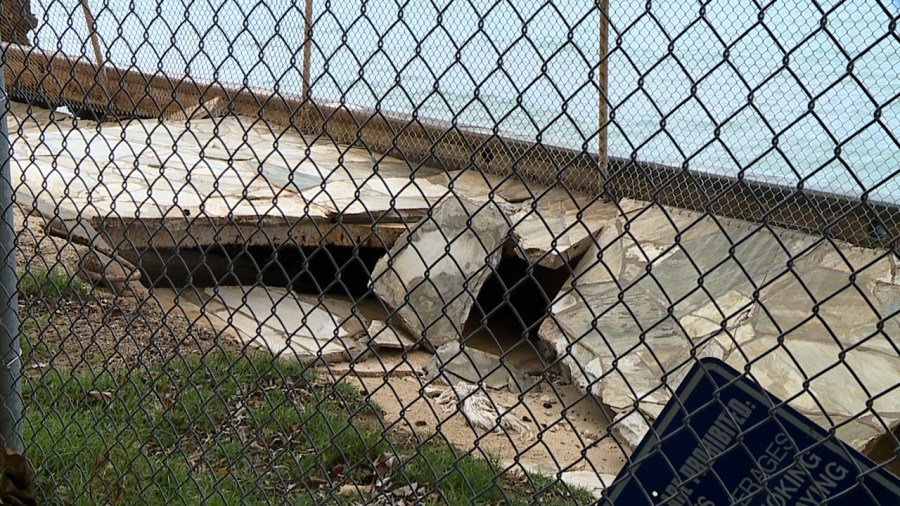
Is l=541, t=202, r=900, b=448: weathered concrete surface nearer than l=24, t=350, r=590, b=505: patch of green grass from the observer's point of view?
No

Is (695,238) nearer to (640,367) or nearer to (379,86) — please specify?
(640,367)

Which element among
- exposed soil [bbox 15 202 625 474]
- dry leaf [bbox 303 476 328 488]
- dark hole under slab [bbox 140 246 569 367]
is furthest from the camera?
dark hole under slab [bbox 140 246 569 367]

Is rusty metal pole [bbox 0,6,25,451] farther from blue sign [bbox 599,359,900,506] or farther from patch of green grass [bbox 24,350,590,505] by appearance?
blue sign [bbox 599,359,900,506]

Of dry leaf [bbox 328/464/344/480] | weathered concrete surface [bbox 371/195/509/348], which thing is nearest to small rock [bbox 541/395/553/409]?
weathered concrete surface [bbox 371/195/509/348]

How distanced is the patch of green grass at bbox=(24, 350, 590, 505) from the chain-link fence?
0.02m

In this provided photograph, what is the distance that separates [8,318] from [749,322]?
12.8 ft

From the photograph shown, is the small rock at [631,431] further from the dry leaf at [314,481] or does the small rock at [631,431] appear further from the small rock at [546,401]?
the dry leaf at [314,481]

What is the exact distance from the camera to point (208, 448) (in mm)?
3252

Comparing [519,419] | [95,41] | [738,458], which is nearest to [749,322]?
[519,419]

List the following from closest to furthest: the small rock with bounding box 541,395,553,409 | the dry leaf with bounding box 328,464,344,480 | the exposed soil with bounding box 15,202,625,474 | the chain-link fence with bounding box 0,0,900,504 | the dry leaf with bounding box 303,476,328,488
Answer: the chain-link fence with bounding box 0,0,900,504
the dry leaf with bounding box 303,476,328,488
the dry leaf with bounding box 328,464,344,480
the exposed soil with bounding box 15,202,625,474
the small rock with bounding box 541,395,553,409

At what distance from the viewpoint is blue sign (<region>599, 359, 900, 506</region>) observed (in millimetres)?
1673

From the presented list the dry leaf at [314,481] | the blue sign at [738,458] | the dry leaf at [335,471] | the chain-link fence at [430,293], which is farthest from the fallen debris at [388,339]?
the blue sign at [738,458]

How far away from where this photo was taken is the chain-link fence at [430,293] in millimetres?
2730

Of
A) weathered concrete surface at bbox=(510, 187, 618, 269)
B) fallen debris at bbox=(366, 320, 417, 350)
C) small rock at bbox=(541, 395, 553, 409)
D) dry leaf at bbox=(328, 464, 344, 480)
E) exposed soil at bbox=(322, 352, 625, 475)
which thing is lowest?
dry leaf at bbox=(328, 464, 344, 480)
